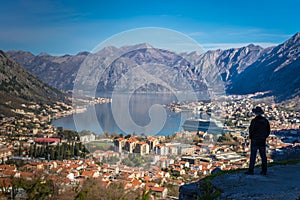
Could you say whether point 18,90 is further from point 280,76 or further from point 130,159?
point 280,76

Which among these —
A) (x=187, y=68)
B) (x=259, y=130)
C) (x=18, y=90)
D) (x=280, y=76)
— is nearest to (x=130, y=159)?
(x=259, y=130)

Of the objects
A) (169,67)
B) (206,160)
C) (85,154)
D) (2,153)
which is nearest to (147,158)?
(206,160)

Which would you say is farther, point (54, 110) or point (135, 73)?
point (54, 110)

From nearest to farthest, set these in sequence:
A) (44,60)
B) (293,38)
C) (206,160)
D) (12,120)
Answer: (206,160) < (12,120) < (293,38) < (44,60)

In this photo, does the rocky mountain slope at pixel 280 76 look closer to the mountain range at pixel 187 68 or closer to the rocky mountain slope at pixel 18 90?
the mountain range at pixel 187 68

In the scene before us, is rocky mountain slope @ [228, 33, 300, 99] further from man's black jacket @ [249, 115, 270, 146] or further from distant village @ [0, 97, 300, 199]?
man's black jacket @ [249, 115, 270, 146]

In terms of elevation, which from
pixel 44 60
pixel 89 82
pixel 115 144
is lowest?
pixel 115 144

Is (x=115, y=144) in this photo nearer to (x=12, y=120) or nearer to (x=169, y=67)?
(x=169, y=67)

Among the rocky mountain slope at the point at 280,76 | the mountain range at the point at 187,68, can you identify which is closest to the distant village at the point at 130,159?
the mountain range at the point at 187,68
